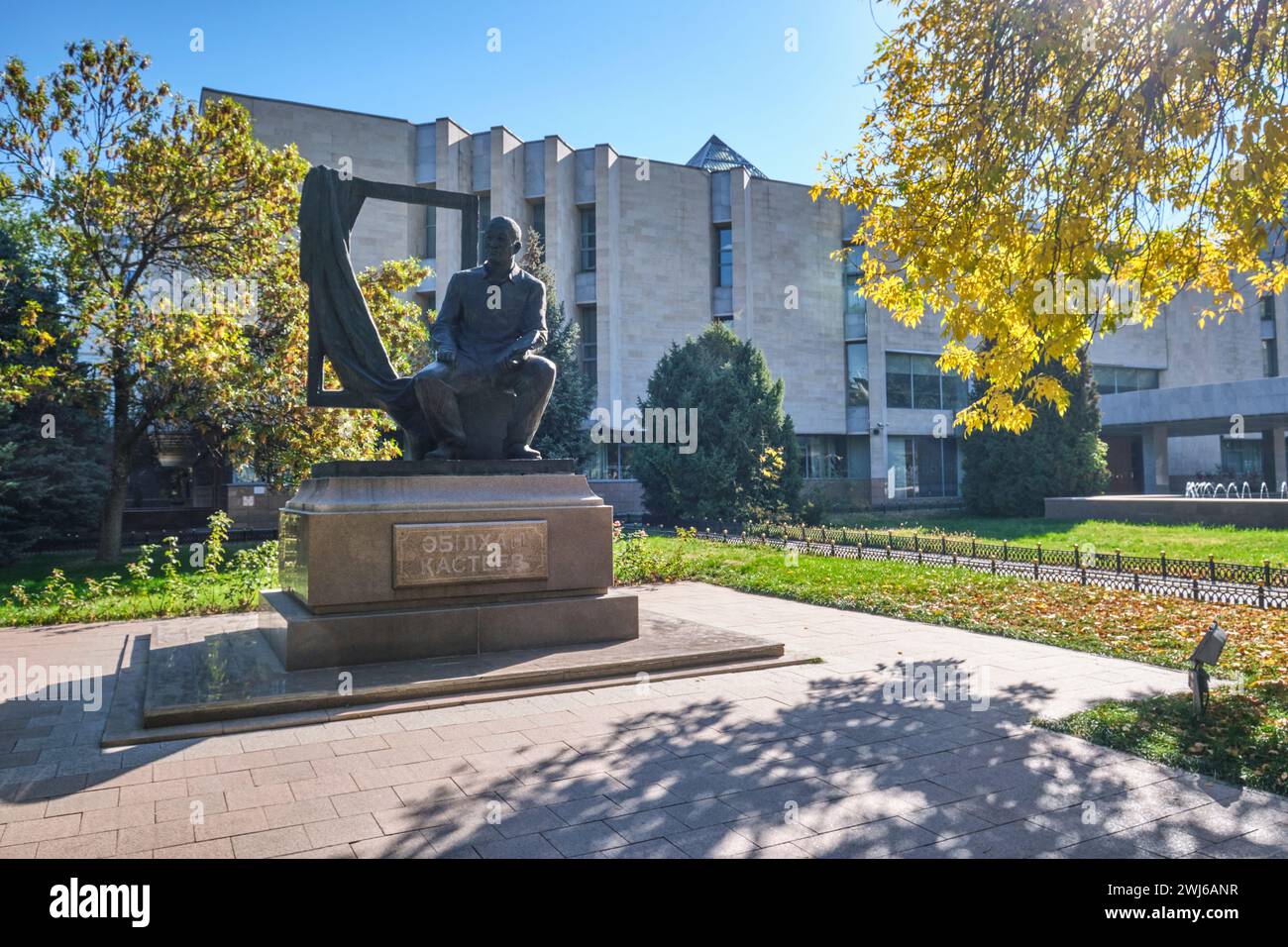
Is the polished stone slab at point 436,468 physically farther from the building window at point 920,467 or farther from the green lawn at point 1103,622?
the building window at point 920,467

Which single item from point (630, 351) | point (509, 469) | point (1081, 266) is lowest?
point (509, 469)

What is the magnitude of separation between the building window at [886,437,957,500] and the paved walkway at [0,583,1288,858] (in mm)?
35526

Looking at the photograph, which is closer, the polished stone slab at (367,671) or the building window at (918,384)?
the polished stone slab at (367,671)

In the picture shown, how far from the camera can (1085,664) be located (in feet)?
24.9

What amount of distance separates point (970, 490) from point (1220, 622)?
71.9 feet

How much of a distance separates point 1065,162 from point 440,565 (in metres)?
6.82

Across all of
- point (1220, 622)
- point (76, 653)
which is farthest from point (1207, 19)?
point (76, 653)

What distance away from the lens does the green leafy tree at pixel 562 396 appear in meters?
29.8

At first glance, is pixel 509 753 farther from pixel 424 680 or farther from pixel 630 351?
pixel 630 351

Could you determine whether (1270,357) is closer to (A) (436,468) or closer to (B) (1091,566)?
(B) (1091,566)

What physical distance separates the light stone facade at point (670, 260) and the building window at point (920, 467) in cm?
8

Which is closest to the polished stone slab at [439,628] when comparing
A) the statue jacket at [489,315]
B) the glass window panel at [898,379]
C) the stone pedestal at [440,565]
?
the stone pedestal at [440,565]

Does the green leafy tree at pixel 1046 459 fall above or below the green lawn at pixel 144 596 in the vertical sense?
above
